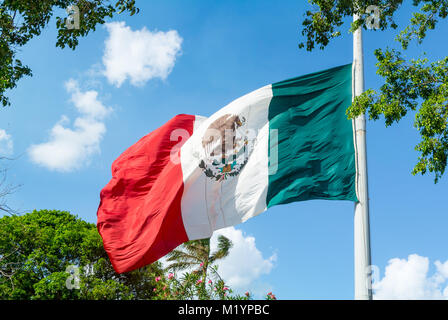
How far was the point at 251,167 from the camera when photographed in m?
10.5

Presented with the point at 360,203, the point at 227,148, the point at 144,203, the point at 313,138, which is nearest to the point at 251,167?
the point at 227,148

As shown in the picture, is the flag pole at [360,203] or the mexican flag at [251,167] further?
the mexican flag at [251,167]

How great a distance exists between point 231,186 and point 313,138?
2.03 metres

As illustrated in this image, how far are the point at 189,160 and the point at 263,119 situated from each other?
193 centimetres

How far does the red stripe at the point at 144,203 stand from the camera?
35.4ft

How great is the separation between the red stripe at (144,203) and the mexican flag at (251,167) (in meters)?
0.03

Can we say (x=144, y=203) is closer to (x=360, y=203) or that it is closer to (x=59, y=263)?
(x=360, y=203)

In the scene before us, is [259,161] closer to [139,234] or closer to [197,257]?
[139,234]

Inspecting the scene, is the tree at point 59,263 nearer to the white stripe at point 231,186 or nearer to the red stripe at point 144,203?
the red stripe at point 144,203

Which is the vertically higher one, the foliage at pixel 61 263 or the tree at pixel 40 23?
the tree at pixel 40 23

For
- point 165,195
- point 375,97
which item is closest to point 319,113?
point 375,97

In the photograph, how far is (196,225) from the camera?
35.3 ft

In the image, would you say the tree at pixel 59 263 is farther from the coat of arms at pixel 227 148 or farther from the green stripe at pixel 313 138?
the green stripe at pixel 313 138

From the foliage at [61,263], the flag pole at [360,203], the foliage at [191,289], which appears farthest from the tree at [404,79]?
the foliage at [61,263]
